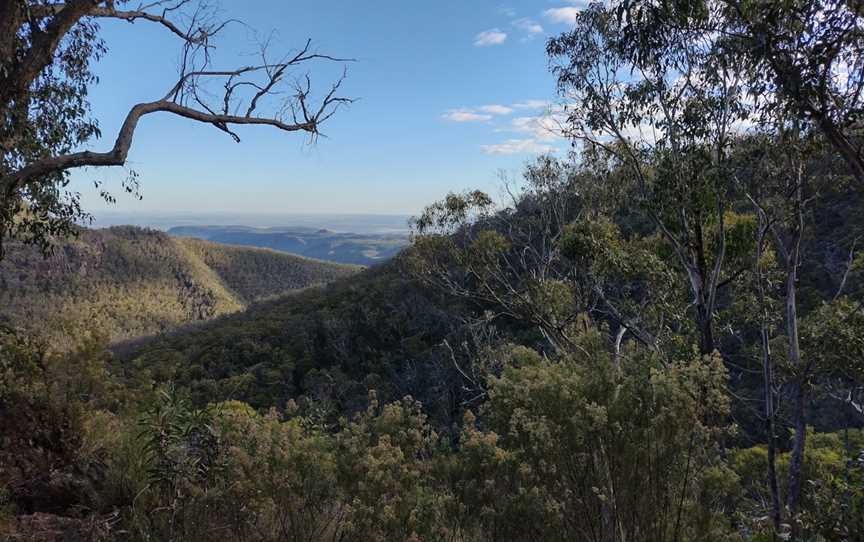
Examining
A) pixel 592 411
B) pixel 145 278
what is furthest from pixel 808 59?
pixel 145 278

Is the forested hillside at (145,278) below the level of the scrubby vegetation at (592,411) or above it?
below

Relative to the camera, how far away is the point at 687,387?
9.87ft

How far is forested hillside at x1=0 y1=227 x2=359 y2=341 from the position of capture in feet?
183

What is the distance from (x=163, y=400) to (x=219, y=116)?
9.44 ft

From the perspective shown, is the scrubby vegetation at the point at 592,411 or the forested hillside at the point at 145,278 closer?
the scrubby vegetation at the point at 592,411

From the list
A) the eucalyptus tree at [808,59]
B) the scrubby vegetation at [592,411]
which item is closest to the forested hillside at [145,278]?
the scrubby vegetation at [592,411]

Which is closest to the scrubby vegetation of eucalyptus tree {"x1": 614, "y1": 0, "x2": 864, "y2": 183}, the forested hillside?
eucalyptus tree {"x1": 614, "y1": 0, "x2": 864, "y2": 183}

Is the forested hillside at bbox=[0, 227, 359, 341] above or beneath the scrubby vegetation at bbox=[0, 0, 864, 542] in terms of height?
beneath

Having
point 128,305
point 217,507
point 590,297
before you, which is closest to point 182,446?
point 217,507

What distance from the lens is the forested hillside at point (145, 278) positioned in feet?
183

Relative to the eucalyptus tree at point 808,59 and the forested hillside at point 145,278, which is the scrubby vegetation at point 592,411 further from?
the forested hillside at point 145,278

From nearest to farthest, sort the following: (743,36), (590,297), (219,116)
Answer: (743,36), (219,116), (590,297)

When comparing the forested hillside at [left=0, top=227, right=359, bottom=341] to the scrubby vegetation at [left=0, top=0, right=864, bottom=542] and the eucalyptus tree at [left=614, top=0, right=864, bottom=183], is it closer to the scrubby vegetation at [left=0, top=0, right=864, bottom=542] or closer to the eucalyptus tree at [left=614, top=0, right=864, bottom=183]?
the scrubby vegetation at [left=0, top=0, right=864, bottom=542]

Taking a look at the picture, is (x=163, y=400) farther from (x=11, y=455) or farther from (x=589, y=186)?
(x=589, y=186)
